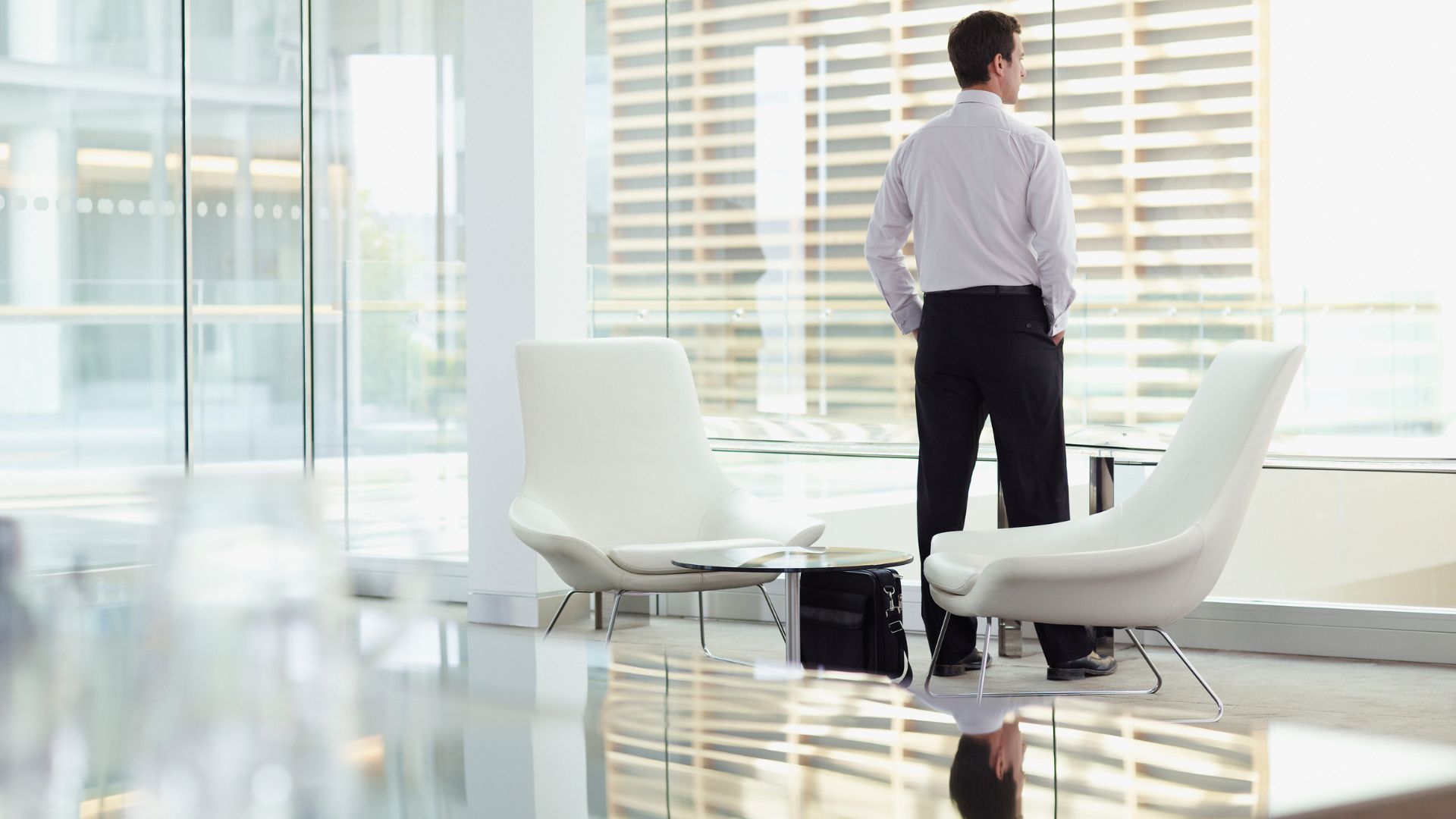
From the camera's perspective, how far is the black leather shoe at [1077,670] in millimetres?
3607

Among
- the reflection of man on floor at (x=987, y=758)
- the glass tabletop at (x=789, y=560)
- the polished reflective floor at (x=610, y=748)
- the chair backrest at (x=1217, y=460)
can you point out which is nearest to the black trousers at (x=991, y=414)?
the chair backrest at (x=1217, y=460)

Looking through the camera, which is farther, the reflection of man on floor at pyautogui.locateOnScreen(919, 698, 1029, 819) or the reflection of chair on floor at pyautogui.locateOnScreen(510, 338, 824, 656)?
the reflection of chair on floor at pyautogui.locateOnScreen(510, 338, 824, 656)

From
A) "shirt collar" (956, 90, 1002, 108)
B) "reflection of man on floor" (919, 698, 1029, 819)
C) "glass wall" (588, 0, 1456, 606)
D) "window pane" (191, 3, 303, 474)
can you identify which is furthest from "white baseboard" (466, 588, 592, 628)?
"reflection of man on floor" (919, 698, 1029, 819)

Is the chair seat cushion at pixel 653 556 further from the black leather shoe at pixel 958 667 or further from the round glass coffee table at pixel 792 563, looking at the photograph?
the black leather shoe at pixel 958 667

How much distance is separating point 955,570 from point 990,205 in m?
0.95

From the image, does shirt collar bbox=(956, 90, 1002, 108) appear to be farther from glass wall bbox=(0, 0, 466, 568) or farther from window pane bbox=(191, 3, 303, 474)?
window pane bbox=(191, 3, 303, 474)

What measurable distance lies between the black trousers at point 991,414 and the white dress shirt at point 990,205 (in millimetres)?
64

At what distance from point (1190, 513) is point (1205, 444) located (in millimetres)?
166

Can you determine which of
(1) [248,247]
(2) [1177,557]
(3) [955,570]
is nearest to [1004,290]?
(3) [955,570]

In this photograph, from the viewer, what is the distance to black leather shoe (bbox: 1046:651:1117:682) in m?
3.61

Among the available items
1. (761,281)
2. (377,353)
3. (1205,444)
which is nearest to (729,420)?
(761,281)

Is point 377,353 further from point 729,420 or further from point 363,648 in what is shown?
point 363,648

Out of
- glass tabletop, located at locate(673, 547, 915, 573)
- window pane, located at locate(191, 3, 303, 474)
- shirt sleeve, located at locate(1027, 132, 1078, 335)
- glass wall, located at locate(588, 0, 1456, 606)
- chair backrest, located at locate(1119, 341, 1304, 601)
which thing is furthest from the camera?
window pane, located at locate(191, 3, 303, 474)

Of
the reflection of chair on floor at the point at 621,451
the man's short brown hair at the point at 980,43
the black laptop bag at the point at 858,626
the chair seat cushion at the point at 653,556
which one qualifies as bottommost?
the black laptop bag at the point at 858,626
